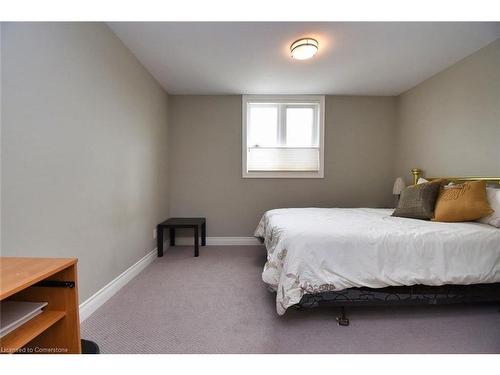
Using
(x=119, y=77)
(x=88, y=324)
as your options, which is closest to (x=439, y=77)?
(x=119, y=77)

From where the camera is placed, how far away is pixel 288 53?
7.32ft

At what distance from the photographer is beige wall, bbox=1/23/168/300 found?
1.10 meters

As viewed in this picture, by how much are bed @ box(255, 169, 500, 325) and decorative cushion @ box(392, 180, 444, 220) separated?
0.48m

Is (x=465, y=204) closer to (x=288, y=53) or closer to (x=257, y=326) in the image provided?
(x=257, y=326)

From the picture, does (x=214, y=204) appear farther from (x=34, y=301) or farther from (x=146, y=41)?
(x=34, y=301)

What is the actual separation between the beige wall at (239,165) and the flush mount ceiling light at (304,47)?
1458 millimetres

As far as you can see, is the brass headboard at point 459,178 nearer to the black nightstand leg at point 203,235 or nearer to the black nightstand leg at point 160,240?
the black nightstand leg at point 203,235

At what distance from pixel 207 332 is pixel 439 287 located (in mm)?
1735

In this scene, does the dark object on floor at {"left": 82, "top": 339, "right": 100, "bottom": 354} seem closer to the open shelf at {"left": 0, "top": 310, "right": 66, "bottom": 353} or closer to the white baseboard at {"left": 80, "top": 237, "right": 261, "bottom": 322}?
the open shelf at {"left": 0, "top": 310, "right": 66, "bottom": 353}

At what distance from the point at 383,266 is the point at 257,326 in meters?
1.00

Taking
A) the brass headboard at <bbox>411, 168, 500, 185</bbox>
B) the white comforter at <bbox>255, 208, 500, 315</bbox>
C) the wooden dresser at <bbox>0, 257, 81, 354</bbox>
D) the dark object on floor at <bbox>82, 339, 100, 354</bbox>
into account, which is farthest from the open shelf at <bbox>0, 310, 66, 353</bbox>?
the brass headboard at <bbox>411, 168, 500, 185</bbox>

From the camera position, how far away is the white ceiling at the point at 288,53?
6.11 feet

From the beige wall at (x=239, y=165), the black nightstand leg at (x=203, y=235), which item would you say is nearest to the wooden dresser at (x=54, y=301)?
the black nightstand leg at (x=203, y=235)

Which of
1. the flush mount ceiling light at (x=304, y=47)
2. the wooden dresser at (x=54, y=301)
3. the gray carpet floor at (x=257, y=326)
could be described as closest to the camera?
the wooden dresser at (x=54, y=301)
